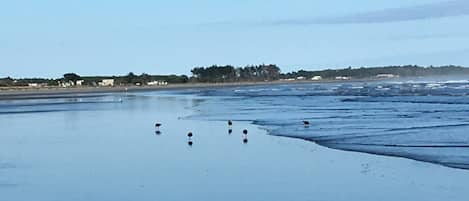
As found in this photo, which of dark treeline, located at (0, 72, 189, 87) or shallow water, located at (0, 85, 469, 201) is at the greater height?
shallow water, located at (0, 85, 469, 201)

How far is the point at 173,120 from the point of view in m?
34.8

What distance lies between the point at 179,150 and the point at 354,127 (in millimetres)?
9667

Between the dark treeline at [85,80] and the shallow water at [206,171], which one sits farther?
the dark treeline at [85,80]

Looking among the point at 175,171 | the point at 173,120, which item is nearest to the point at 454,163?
the point at 175,171

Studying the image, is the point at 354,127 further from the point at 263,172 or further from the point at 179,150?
the point at 263,172

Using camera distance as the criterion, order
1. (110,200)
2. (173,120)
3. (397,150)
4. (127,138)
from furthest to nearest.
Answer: (173,120) → (127,138) → (397,150) → (110,200)

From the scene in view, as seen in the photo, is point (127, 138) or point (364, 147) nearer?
point (364, 147)

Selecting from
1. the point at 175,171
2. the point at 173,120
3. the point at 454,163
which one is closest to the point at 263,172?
the point at 175,171

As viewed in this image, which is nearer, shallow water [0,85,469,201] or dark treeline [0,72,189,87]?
shallow water [0,85,469,201]

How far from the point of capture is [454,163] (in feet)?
53.1

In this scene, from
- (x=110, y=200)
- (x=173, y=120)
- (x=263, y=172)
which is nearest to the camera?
(x=110, y=200)

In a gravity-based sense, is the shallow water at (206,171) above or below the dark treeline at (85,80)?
above

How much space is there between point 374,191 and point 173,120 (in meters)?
22.7

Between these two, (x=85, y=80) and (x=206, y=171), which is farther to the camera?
(x=85, y=80)
